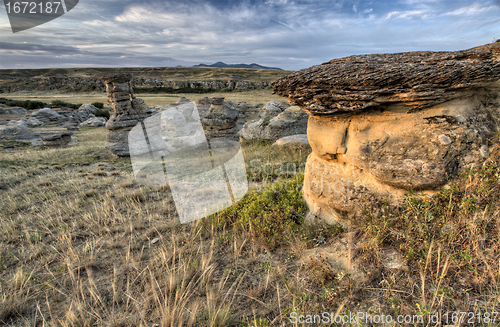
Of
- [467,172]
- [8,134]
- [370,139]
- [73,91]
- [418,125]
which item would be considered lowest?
[8,134]

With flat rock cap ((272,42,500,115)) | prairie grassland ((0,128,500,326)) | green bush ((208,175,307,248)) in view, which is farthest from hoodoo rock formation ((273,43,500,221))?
green bush ((208,175,307,248))

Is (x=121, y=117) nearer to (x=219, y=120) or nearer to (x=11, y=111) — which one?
(x=219, y=120)

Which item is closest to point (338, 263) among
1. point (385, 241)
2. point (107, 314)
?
point (385, 241)

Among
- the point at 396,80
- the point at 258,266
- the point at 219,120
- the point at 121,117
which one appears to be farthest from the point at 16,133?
the point at 396,80

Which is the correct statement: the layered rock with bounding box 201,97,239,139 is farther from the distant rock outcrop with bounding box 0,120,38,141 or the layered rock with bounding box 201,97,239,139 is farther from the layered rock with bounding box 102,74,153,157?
the distant rock outcrop with bounding box 0,120,38,141

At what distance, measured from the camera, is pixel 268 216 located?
139 inches

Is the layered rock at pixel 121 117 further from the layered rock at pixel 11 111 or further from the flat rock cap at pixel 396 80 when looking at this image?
the layered rock at pixel 11 111

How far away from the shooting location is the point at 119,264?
10.4ft

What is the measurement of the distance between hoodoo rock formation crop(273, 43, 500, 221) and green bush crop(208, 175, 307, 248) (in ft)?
2.18

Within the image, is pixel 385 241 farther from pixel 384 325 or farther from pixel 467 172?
pixel 467 172

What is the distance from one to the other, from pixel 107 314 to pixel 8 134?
2527 cm

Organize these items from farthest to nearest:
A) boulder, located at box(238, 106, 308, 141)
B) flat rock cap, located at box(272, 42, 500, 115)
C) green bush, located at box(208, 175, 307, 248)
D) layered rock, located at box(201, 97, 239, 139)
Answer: layered rock, located at box(201, 97, 239, 139)
boulder, located at box(238, 106, 308, 141)
green bush, located at box(208, 175, 307, 248)
flat rock cap, located at box(272, 42, 500, 115)

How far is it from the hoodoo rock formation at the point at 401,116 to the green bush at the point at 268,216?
0.66 m

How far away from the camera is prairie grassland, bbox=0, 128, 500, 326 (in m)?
2.17
